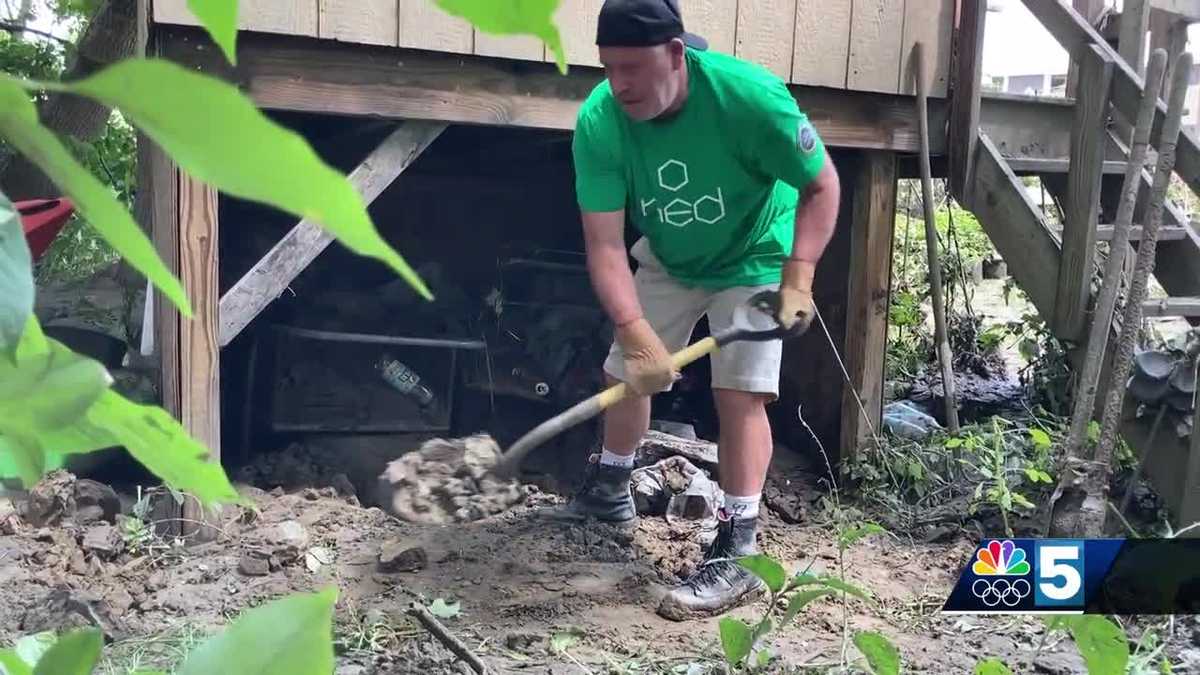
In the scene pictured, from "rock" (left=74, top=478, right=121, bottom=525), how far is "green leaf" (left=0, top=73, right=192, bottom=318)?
3.50 meters

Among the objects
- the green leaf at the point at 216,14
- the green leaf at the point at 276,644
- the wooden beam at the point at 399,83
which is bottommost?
the green leaf at the point at 276,644

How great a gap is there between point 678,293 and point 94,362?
319 centimetres

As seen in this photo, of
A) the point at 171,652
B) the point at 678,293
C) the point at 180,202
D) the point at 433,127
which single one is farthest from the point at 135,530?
the point at 678,293

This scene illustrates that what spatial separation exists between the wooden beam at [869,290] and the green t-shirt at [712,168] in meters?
0.91

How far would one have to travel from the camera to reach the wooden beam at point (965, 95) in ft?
13.2

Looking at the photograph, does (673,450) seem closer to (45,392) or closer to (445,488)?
(445,488)

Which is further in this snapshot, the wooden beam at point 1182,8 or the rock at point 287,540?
the wooden beam at point 1182,8

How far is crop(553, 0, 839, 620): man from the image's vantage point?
2.91m

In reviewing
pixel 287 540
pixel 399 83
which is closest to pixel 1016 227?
pixel 399 83

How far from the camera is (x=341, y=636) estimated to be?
111 inches

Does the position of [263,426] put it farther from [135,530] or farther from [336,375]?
[135,530]

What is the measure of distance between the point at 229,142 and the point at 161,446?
196 mm

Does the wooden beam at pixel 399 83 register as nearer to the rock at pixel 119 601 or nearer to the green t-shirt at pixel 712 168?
the green t-shirt at pixel 712 168

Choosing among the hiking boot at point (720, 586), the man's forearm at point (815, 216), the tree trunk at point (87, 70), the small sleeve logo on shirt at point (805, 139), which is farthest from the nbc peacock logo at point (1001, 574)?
the tree trunk at point (87, 70)
